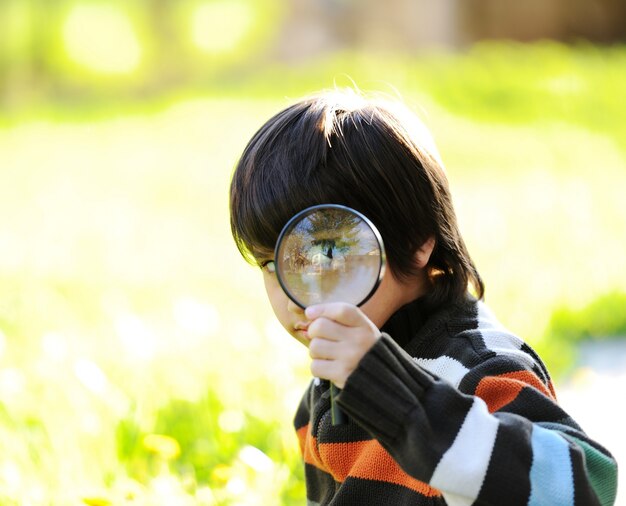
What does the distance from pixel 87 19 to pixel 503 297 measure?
829 cm

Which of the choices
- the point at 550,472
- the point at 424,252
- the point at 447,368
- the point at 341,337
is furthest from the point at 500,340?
the point at 341,337

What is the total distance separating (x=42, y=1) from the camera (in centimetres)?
1138

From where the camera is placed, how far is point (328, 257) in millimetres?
1801

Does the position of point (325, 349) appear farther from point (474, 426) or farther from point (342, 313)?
point (474, 426)

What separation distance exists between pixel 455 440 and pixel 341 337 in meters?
0.25

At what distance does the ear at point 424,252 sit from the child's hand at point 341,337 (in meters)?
0.46

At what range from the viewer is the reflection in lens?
1755 mm

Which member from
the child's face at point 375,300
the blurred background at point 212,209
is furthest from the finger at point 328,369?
the blurred background at point 212,209

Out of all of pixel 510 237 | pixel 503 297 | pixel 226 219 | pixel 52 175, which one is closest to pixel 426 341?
pixel 503 297

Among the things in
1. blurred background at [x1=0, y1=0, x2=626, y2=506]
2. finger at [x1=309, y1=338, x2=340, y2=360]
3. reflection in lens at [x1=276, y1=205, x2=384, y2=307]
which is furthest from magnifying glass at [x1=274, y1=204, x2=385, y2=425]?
blurred background at [x1=0, y1=0, x2=626, y2=506]

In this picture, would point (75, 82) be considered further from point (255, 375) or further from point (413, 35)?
point (255, 375)

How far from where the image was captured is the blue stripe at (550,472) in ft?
5.56

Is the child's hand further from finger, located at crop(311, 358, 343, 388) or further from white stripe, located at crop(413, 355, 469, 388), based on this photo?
white stripe, located at crop(413, 355, 469, 388)

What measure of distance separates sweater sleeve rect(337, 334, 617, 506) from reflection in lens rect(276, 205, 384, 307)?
14 centimetres
